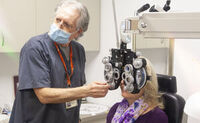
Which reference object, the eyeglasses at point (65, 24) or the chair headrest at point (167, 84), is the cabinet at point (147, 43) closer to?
the chair headrest at point (167, 84)

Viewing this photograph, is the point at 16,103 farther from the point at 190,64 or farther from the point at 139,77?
the point at 190,64

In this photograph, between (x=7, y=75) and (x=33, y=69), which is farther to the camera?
(x=7, y=75)

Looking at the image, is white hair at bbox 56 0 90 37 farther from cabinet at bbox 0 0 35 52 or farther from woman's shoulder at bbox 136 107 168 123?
cabinet at bbox 0 0 35 52

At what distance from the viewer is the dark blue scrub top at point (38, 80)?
1.47 m

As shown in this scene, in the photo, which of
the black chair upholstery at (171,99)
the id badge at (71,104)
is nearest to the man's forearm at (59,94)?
the id badge at (71,104)

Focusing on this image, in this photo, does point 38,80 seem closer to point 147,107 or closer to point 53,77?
point 53,77

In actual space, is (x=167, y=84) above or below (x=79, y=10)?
below

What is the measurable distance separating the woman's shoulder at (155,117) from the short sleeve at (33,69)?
1.95 ft

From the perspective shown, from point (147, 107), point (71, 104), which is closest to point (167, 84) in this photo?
point (147, 107)

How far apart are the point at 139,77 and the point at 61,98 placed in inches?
25.7

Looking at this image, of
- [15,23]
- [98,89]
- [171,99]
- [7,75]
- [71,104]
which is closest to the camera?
[98,89]

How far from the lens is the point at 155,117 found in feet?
4.74

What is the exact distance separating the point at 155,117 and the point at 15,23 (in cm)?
152

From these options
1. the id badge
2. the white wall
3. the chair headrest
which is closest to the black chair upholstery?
the chair headrest
